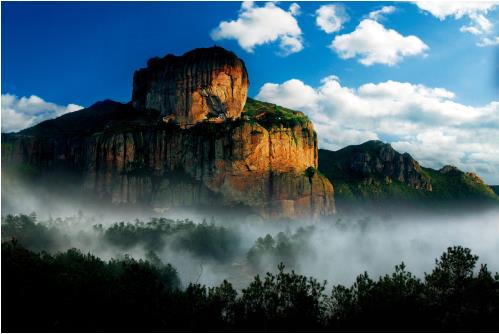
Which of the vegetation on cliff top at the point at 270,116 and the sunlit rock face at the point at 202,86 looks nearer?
the sunlit rock face at the point at 202,86

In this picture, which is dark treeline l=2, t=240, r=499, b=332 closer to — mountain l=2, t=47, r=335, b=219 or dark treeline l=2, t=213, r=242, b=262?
dark treeline l=2, t=213, r=242, b=262

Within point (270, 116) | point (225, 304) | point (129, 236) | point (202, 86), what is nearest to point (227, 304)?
point (225, 304)

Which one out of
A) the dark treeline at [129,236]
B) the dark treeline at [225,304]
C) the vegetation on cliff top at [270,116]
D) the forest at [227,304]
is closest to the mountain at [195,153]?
the vegetation on cliff top at [270,116]

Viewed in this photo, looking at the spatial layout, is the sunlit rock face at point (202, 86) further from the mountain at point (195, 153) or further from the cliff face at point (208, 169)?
the cliff face at point (208, 169)

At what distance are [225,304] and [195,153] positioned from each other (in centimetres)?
9282

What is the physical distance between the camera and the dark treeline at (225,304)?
112 ft

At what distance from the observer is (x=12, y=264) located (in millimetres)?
37875

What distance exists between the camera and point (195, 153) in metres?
132

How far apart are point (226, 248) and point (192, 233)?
9183 mm

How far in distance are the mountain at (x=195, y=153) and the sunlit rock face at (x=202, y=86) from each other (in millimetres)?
310

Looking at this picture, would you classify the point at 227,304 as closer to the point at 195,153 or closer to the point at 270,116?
the point at 195,153

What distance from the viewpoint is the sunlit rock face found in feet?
451

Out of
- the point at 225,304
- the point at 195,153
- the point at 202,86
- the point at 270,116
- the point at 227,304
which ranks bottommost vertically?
the point at 227,304

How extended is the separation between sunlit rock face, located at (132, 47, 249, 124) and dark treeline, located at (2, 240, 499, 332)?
98.7 meters
